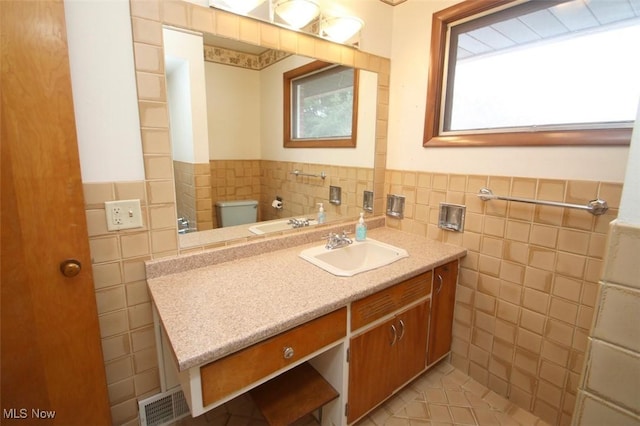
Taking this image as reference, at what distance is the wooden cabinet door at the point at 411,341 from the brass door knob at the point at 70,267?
1307 millimetres

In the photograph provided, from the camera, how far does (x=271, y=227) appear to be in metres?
1.66

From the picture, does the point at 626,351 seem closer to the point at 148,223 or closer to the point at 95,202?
the point at 148,223

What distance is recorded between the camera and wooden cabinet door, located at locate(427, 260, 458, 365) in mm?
1604

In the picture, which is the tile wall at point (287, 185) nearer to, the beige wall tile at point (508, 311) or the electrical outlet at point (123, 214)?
the electrical outlet at point (123, 214)

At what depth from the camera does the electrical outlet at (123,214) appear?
3.75 ft

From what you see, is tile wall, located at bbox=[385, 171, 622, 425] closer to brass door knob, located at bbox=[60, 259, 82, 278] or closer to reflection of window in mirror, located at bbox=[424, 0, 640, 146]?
reflection of window in mirror, located at bbox=[424, 0, 640, 146]

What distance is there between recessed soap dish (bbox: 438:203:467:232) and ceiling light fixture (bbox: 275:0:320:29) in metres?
1.24

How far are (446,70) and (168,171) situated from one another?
1.57 metres

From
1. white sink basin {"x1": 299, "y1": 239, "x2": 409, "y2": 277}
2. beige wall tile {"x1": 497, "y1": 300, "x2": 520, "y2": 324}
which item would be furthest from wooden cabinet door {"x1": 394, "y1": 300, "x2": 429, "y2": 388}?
beige wall tile {"x1": 497, "y1": 300, "x2": 520, "y2": 324}

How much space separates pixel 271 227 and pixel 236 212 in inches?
8.3

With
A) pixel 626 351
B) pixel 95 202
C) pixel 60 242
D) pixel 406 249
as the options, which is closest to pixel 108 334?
pixel 60 242

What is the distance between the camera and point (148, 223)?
1.23 m

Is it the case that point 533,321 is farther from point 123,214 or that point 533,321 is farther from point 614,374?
point 123,214

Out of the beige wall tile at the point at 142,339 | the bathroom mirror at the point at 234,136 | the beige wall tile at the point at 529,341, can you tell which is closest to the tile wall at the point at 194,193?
the bathroom mirror at the point at 234,136
